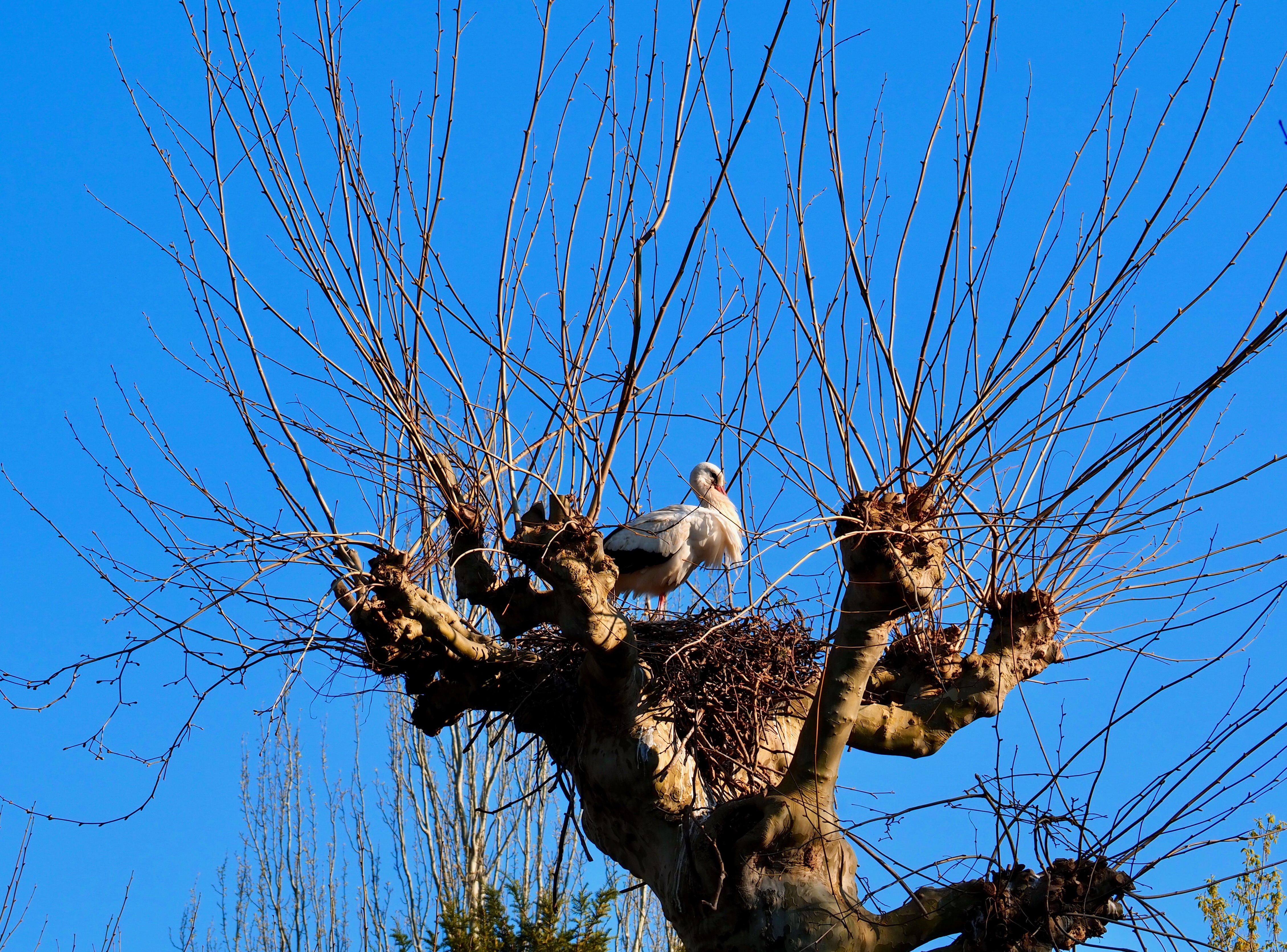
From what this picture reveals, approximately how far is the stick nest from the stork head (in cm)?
246

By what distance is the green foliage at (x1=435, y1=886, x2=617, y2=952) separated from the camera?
24.5ft

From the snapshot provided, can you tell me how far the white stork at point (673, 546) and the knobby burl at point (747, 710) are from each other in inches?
61.9

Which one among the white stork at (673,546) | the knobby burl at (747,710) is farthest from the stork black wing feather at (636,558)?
the knobby burl at (747,710)

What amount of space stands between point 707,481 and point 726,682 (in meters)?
2.96

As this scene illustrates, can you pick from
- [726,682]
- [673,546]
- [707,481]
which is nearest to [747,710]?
[726,682]

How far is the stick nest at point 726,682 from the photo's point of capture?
4.38 metres

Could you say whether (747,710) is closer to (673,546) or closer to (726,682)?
(726,682)

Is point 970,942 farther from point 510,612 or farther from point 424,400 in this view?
point 424,400

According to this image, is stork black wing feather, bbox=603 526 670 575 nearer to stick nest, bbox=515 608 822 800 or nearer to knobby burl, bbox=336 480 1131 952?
knobby burl, bbox=336 480 1131 952

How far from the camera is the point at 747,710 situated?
178 inches

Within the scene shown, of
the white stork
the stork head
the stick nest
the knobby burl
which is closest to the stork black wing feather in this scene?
the white stork

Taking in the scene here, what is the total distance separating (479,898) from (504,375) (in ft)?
21.2

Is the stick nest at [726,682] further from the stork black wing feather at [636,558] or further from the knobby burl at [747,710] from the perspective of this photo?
the stork black wing feather at [636,558]

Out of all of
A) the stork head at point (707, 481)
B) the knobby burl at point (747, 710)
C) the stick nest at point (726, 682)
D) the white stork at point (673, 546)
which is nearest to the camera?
the knobby burl at point (747, 710)
